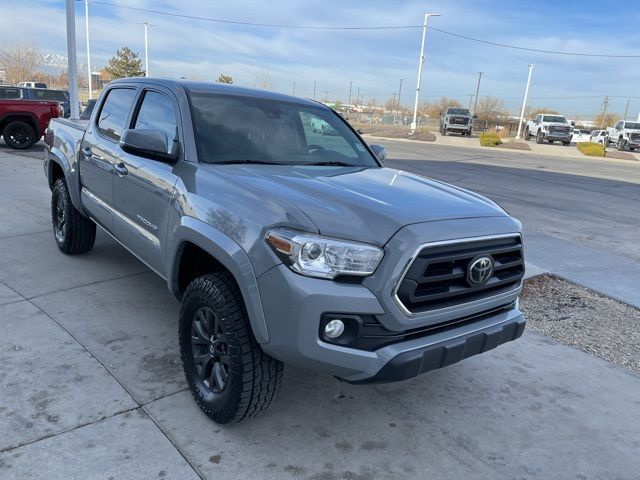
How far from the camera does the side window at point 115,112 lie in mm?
4184

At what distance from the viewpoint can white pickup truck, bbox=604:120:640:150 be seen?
32312mm

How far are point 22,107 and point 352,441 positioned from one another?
14.7 metres

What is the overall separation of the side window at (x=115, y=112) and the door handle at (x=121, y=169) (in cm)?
32

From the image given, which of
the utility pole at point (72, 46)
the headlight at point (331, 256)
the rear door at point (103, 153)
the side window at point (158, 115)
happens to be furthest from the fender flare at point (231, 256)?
the utility pole at point (72, 46)

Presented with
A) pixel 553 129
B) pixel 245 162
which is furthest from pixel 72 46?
pixel 553 129

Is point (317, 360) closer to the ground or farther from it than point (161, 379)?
farther from it

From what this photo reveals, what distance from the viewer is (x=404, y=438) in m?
2.84

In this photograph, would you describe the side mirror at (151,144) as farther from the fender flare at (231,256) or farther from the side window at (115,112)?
the side window at (115,112)

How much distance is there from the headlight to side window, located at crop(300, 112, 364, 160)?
1.65 meters

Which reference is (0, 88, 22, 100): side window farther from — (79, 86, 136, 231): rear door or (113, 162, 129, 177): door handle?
(113, 162, 129, 177): door handle

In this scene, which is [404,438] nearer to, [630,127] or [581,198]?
[581,198]

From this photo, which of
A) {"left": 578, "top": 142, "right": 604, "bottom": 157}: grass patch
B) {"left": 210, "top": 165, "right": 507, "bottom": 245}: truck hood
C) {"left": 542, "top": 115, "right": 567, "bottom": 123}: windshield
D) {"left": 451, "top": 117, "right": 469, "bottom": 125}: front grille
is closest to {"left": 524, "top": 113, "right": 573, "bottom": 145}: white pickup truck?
{"left": 542, "top": 115, "right": 567, "bottom": 123}: windshield

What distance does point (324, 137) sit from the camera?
402 cm

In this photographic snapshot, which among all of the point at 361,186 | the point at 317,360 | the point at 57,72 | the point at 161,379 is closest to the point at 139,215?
the point at 161,379
